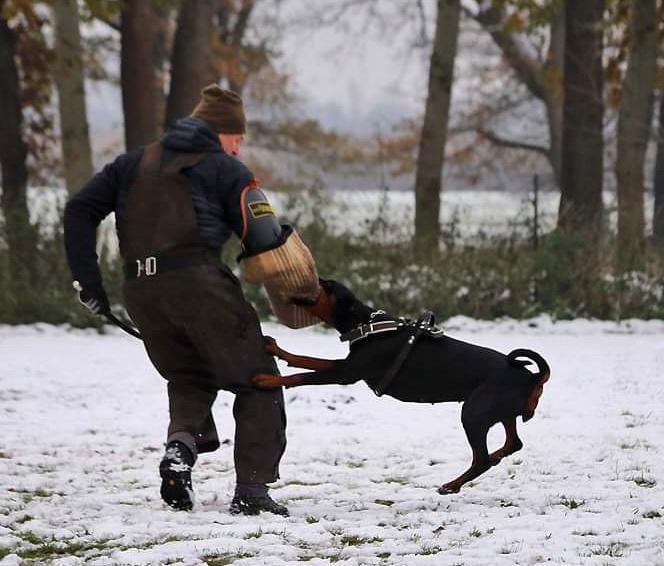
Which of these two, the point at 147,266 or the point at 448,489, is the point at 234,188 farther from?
the point at 448,489

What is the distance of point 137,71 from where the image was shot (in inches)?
619

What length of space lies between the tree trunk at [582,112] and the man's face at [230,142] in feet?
34.8

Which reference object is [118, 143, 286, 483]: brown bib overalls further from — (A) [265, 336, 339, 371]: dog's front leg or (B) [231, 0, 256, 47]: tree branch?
(B) [231, 0, 256, 47]: tree branch

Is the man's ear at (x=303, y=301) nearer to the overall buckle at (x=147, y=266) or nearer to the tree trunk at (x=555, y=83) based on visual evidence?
the overall buckle at (x=147, y=266)

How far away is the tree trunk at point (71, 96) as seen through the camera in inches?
604

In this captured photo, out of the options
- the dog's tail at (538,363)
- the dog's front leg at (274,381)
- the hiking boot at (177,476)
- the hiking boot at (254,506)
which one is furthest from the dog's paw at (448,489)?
the hiking boot at (177,476)

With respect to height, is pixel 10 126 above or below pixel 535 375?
above

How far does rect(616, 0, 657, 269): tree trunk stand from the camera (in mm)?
14430

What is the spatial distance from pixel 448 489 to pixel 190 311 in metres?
1.50

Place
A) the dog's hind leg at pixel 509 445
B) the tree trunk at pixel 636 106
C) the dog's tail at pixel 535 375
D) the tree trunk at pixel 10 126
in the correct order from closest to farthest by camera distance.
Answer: the dog's tail at pixel 535 375 → the dog's hind leg at pixel 509 445 → the tree trunk at pixel 636 106 → the tree trunk at pixel 10 126

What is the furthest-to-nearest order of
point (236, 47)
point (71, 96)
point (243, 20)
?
point (243, 20) < point (236, 47) < point (71, 96)

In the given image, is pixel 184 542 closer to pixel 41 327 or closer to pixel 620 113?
pixel 41 327

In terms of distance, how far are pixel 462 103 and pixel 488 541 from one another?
31928mm

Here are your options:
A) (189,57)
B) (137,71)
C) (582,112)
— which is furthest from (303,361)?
(189,57)
